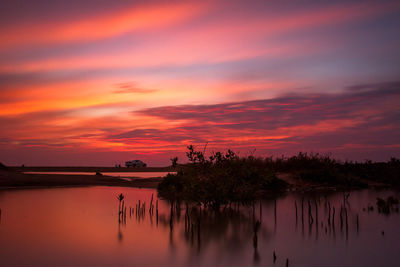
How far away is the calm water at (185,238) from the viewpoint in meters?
11.2

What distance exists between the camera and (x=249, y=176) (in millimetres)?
20891

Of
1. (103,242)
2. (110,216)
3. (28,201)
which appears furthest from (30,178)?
(103,242)

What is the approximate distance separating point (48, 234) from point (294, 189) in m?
18.8

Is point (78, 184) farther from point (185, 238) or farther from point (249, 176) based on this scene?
point (185, 238)

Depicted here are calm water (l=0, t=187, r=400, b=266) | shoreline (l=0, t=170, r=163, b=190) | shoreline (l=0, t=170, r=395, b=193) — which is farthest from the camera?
shoreline (l=0, t=170, r=163, b=190)

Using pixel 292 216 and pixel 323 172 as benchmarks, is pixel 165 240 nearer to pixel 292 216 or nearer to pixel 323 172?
pixel 292 216

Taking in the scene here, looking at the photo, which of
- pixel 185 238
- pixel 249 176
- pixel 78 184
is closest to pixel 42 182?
pixel 78 184

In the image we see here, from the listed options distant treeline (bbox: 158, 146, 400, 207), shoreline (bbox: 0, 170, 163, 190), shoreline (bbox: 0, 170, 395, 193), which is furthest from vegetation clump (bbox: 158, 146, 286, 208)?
shoreline (bbox: 0, 170, 163, 190)

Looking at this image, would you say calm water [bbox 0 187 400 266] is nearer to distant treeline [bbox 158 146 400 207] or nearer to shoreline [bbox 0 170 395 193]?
distant treeline [bbox 158 146 400 207]

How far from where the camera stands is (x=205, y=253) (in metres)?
11.7

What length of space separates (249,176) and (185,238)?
7.98 meters

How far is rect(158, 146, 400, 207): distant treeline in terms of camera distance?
18.8 meters

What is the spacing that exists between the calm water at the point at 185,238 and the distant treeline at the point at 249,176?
3.15 ft

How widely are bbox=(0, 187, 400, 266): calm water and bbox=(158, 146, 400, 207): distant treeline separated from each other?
3.15ft
